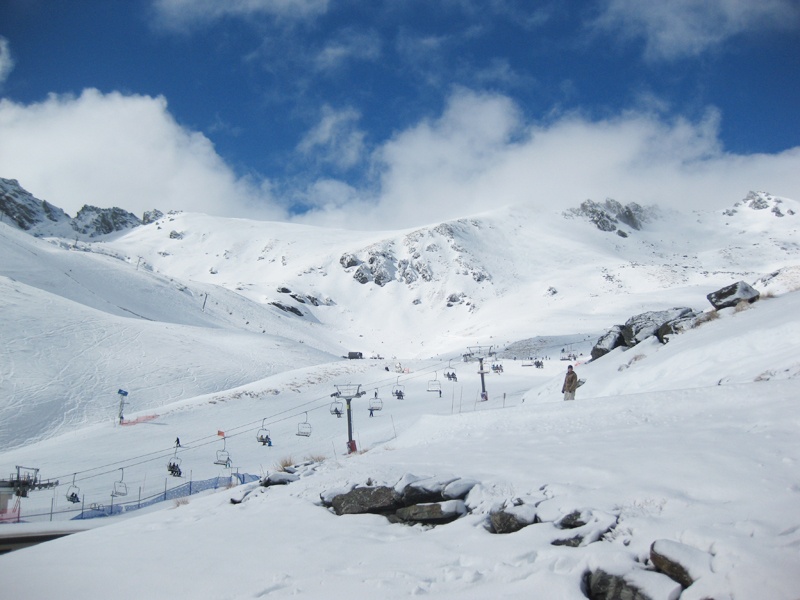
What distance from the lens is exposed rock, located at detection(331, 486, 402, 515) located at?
832 centimetres

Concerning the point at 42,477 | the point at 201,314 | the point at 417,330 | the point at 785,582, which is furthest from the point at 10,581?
the point at 417,330

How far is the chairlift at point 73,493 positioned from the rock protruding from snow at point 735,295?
87.6 ft

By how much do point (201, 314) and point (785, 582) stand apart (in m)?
91.5

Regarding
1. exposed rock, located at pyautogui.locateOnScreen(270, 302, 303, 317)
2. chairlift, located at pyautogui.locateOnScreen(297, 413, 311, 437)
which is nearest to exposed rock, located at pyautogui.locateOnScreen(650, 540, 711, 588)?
chairlift, located at pyautogui.locateOnScreen(297, 413, 311, 437)

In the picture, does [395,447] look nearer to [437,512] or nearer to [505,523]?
[437,512]

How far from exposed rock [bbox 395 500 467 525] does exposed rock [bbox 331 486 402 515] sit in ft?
1.88

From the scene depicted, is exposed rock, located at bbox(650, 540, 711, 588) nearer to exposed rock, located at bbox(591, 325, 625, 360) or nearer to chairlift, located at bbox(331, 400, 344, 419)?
exposed rock, located at bbox(591, 325, 625, 360)

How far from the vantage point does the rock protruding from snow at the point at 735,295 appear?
1977 cm

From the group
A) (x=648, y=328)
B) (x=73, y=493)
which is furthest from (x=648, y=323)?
(x=73, y=493)

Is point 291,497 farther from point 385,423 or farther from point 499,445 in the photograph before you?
point 385,423

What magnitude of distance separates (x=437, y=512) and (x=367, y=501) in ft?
5.09

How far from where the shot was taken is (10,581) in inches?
299

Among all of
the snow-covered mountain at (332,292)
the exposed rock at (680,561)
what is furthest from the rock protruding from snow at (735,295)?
the snow-covered mountain at (332,292)

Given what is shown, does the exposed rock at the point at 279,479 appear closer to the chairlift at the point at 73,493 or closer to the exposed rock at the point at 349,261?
the chairlift at the point at 73,493
